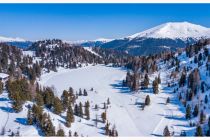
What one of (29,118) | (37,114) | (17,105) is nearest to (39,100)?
(17,105)

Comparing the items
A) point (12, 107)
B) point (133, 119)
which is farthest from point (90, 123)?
point (12, 107)

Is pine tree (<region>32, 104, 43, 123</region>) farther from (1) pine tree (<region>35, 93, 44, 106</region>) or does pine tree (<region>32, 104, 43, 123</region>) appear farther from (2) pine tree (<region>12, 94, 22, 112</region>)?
(1) pine tree (<region>35, 93, 44, 106</region>)

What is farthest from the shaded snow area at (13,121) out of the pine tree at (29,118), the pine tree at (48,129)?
the pine tree at (48,129)

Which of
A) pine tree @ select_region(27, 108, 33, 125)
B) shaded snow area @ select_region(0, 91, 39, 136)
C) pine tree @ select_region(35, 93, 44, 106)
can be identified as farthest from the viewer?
pine tree @ select_region(35, 93, 44, 106)

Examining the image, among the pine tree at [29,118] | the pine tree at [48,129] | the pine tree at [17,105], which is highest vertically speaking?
the pine tree at [17,105]

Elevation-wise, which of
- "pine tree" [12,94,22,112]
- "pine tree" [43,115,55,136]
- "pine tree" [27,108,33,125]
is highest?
"pine tree" [12,94,22,112]

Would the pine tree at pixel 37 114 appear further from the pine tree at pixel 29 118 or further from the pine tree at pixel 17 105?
the pine tree at pixel 17 105

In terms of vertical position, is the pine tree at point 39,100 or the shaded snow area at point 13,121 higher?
the pine tree at point 39,100

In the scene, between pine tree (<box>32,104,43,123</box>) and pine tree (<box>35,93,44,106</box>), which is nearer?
pine tree (<box>32,104,43,123</box>)

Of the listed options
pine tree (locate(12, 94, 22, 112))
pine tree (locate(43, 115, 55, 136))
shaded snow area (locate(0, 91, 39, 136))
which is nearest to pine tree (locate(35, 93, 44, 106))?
shaded snow area (locate(0, 91, 39, 136))

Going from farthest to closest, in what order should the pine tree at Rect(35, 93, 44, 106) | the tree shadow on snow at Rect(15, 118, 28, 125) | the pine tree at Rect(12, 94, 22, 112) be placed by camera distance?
the pine tree at Rect(35, 93, 44, 106), the pine tree at Rect(12, 94, 22, 112), the tree shadow on snow at Rect(15, 118, 28, 125)

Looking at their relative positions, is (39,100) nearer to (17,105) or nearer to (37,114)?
(17,105)
